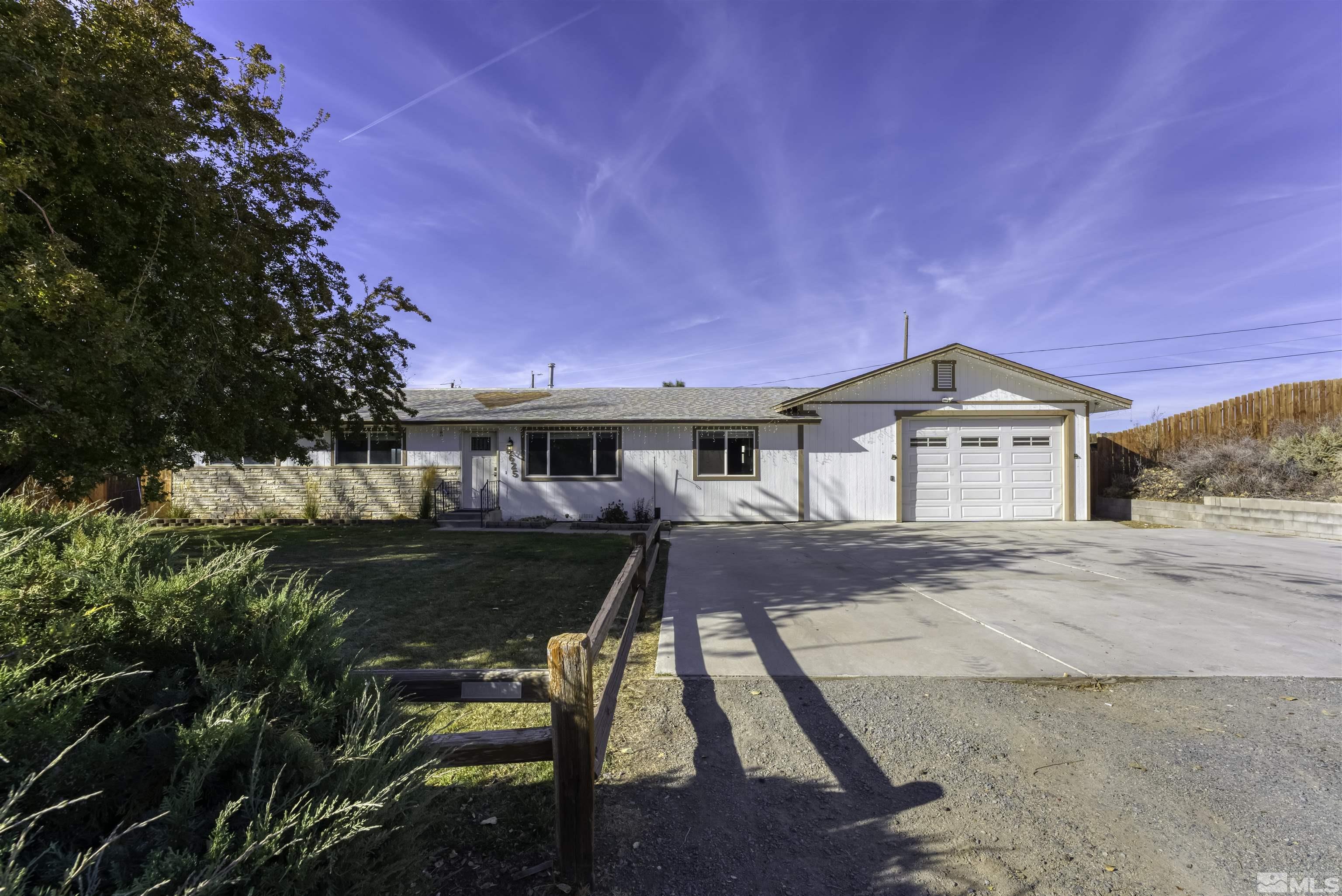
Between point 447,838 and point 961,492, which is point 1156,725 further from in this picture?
point 961,492

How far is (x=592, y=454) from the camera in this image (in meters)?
15.9

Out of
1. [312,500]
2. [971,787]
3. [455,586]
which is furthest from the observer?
[312,500]

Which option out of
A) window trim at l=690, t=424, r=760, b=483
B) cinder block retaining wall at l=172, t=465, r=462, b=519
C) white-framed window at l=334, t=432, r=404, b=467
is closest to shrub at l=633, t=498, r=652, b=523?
window trim at l=690, t=424, r=760, b=483

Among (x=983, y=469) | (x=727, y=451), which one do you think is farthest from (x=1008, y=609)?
(x=983, y=469)

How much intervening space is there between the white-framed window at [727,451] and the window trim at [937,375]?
504cm

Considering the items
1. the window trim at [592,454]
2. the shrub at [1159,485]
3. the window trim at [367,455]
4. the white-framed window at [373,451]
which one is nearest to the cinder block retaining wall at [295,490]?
the window trim at [367,455]

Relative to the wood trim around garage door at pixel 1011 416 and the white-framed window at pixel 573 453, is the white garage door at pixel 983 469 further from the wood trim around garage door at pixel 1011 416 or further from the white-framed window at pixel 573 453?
the white-framed window at pixel 573 453

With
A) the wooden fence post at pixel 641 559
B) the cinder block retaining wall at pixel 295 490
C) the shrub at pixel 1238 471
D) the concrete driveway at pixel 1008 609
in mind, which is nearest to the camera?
the concrete driveway at pixel 1008 609

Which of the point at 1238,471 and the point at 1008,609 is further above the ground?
the point at 1238,471

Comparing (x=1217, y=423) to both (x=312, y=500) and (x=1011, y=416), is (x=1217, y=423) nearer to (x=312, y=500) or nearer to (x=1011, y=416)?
(x=1011, y=416)

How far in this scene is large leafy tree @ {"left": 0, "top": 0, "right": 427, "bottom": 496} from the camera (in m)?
4.77

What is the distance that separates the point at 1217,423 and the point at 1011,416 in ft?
19.5

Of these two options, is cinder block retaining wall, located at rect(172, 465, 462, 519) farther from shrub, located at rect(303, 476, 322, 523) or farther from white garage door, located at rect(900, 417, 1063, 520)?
white garage door, located at rect(900, 417, 1063, 520)

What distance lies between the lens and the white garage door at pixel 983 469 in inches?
619
